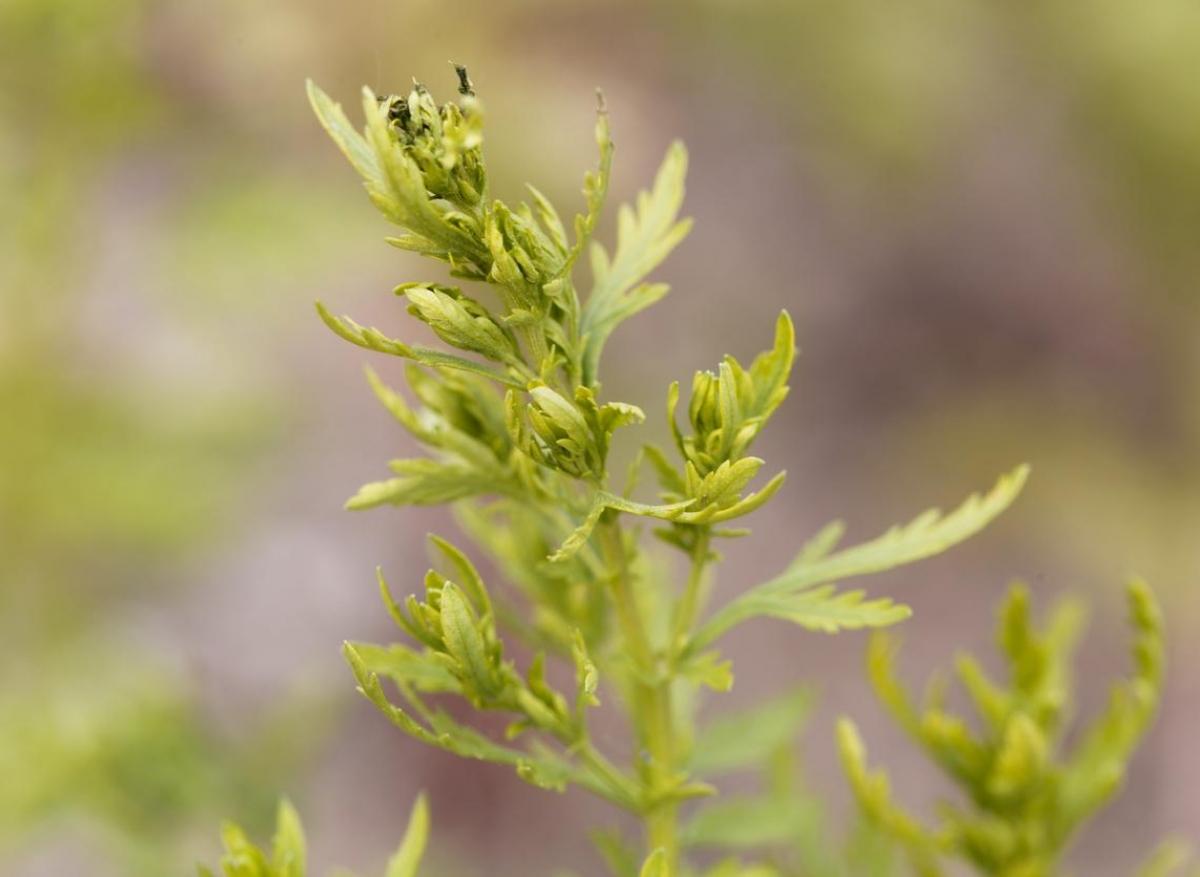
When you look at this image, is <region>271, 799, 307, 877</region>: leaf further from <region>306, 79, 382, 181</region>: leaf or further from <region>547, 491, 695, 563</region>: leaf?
<region>306, 79, 382, 181</region>: leaf

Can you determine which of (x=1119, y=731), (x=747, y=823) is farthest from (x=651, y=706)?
(x=1119, y=731)

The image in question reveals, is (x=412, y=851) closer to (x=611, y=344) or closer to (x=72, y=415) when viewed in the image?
(x=72, y=415)

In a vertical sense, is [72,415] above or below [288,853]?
above

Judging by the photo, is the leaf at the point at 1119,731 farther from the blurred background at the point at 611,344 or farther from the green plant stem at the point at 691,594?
the blurred background at the point at 611,344

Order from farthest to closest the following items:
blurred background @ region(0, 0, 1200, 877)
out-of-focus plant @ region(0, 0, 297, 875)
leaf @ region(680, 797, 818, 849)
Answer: blurred background @ region(0, 0, 1200, 877)
out-of-focus plant @ region(0, 0, 297, 875)
leaf @ region(680, 797, 818, 849)

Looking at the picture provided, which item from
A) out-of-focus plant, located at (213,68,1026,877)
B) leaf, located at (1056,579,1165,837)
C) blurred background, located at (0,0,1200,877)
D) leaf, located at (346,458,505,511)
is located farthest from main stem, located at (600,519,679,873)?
blurred background, located at (0,0,1200,877)

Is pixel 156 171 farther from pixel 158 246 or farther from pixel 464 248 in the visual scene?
pixel 464 248

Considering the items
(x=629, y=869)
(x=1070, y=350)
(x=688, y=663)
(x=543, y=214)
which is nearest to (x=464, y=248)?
(x=543, y=214)

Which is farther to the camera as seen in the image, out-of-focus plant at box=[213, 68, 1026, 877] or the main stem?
the main stem
